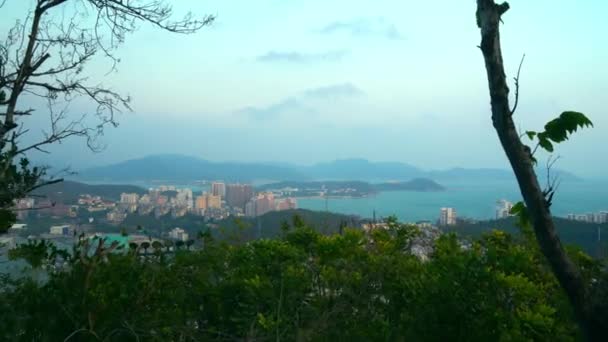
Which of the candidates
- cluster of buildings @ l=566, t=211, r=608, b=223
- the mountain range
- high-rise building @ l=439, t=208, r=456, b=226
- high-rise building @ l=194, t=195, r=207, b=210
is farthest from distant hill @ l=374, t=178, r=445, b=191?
cluster of buildings @ l=566, t=211, r=608, b=223

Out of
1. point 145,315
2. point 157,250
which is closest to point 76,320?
point 145,315

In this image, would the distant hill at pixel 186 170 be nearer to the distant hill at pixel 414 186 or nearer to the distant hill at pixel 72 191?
the distant hill at pixel 414 186

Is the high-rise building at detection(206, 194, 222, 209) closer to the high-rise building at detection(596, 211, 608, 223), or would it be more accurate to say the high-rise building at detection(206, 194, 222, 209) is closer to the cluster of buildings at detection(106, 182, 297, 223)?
the cluster of buildings at detection(106, 182, 297, 223)

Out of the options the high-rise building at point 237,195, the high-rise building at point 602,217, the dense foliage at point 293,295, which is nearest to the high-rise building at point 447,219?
the high-rise building at point 602,217

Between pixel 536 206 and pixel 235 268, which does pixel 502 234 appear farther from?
pixel 235 268

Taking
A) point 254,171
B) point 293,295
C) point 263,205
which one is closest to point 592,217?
point 263,205
